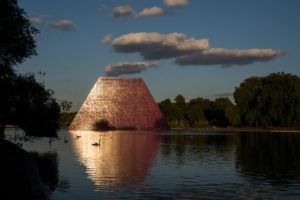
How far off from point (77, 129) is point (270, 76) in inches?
1730

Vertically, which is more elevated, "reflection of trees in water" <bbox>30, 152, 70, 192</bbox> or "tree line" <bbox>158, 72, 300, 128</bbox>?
"tree line" <bbox>158, 72, 300, 128</bbox>

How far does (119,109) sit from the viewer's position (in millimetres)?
108312

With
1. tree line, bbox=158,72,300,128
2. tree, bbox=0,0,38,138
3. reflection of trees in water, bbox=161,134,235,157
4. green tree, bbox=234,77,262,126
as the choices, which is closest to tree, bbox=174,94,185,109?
tree line, bbox=158,72,300,128

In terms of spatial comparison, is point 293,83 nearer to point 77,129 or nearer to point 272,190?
point 77,129

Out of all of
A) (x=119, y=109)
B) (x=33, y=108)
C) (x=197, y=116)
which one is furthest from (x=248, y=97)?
(x=33, y=108)

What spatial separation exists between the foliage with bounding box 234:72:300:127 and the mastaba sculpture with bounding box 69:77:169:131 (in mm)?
18515

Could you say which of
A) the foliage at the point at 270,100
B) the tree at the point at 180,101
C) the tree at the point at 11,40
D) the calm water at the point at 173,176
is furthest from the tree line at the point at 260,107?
the tree at the point at 11,40

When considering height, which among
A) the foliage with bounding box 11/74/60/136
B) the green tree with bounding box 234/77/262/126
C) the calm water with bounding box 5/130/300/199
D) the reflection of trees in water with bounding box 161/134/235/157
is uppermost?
the green tree with bounding box 234/77/262/126

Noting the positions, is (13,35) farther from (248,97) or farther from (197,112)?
(197,112)

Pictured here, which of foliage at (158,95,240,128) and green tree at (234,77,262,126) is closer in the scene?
green tree at (234,77,262,126)

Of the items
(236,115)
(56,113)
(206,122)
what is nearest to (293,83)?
(236,115)

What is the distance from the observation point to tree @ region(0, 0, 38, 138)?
18.6 m

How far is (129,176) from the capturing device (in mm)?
24359

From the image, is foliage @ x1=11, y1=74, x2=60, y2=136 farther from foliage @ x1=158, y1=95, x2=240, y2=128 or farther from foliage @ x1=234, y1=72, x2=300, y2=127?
foliage @ x1=158, y1=95, x2=240, y2=128
